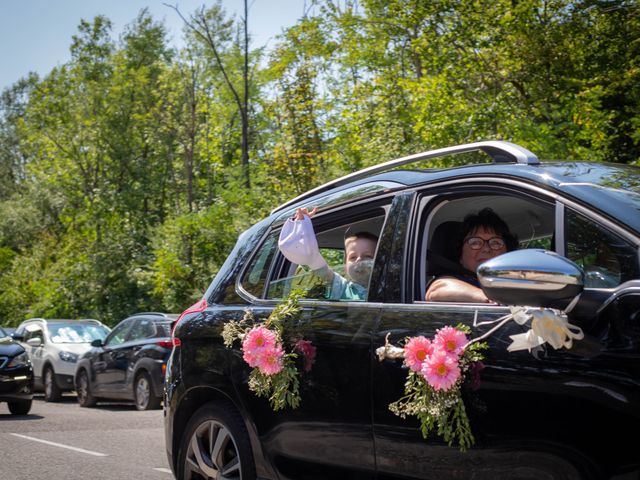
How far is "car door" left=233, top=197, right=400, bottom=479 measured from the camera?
150 inches

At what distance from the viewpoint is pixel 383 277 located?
13.0 ft

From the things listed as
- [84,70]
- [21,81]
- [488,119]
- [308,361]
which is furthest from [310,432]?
[21,81]

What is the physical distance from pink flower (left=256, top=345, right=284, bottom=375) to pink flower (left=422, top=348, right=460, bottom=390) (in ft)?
3.46

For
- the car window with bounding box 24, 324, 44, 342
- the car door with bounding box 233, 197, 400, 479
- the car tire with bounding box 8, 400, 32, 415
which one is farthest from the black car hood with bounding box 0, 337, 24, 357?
the car door with bounding box 233, 197, 400, 479

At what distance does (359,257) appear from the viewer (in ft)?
15.1

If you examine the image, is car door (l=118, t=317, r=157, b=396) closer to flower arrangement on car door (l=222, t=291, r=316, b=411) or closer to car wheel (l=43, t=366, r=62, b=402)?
car wheel (l=43, t=366, r=62, b=402)

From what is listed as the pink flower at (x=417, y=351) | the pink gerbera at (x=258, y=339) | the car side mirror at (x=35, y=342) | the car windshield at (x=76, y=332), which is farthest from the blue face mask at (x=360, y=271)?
the car side mirror at (x=35, y=342)

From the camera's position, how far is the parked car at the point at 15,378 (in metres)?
14.4

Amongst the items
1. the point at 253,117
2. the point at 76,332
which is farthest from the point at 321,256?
the point at 253,117

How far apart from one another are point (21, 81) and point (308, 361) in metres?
74.4

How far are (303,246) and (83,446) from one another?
6.83 m

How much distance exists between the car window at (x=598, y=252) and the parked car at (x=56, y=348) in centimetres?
1788

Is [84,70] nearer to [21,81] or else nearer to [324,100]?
[324,100]

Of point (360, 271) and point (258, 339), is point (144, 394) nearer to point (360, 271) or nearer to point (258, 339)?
point (258, 339)
